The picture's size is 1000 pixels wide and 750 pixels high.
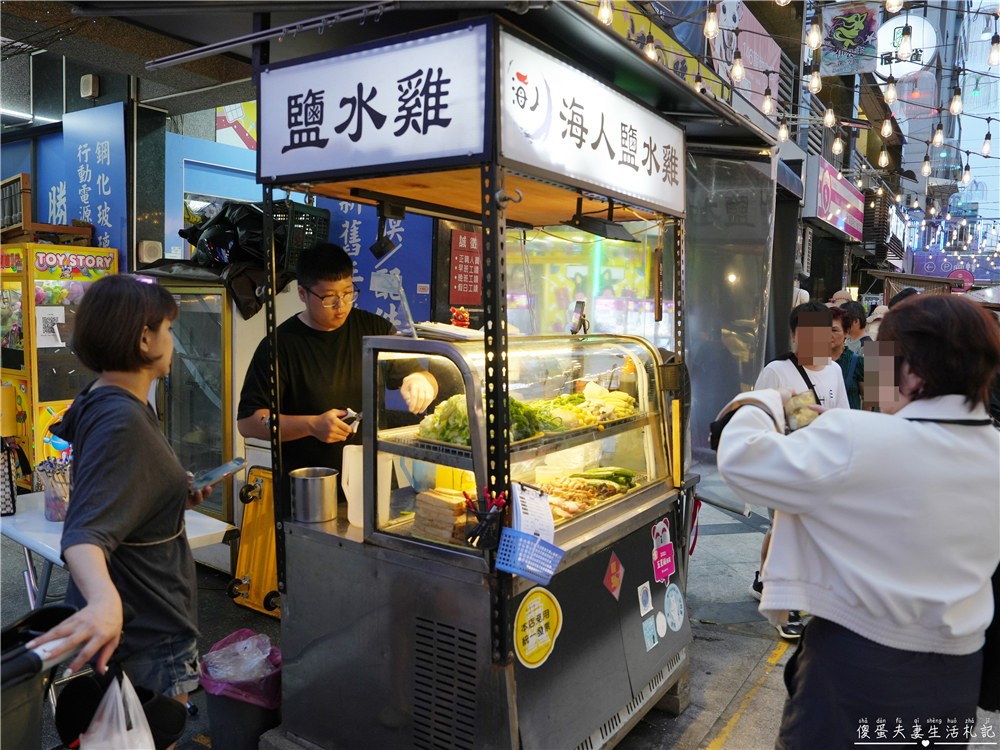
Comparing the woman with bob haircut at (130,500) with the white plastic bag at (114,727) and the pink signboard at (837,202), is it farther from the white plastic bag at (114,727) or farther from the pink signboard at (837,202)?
the pink signboard at (837,202)

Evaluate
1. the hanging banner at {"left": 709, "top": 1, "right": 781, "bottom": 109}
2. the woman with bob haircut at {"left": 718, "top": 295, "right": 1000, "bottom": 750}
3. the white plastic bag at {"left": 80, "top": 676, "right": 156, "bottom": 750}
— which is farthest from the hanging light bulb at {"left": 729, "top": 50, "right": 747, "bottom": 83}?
the white plastic bag at {"left": 80, "top": 676, "right": 156, "bottom": 750}

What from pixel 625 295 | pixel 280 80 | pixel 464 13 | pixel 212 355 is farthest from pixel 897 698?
pixel 625 295

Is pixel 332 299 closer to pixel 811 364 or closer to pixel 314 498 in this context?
pixel 314 498

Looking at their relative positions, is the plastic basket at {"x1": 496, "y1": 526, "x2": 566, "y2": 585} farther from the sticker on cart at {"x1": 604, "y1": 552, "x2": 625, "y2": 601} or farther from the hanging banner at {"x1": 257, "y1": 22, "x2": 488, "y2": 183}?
the hanging banner at {"x1": 257, "y1": 22, "x2": 488, "y2": 183}

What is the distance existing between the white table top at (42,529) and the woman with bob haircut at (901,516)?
8.55 feet

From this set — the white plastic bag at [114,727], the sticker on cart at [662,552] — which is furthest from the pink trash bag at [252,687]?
the sticker on cart at [662,552]

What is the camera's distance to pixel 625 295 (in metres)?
8.04

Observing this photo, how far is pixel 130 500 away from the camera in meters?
2.13

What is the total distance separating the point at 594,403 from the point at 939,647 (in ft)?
6.68

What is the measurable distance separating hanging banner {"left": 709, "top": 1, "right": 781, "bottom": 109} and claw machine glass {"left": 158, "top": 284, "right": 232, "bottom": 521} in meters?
7.97

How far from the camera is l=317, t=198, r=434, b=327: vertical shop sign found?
19.8 ft

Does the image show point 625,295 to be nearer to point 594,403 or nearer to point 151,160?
point 594,403

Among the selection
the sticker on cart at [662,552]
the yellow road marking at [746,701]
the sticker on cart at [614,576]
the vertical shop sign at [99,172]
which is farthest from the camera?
the vertical shop sign at [99,172]

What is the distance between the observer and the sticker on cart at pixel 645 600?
3627 mm
